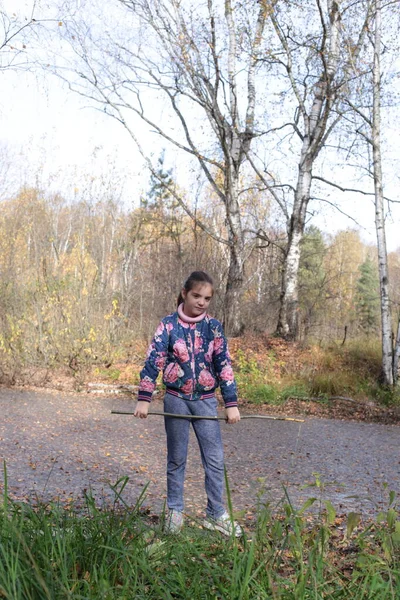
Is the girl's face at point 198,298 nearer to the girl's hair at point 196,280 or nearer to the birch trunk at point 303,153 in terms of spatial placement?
the girl's hair at point 196,280

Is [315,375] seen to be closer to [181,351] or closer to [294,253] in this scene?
[294,253]

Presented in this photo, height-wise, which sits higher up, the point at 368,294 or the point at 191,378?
the point at 368,294

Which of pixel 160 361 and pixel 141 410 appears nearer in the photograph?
pixel 141 410

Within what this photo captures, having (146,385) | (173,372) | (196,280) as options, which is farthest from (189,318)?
(146,385)

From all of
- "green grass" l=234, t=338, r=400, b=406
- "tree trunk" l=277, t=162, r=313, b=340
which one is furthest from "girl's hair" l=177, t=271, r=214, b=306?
"tree trunk" l=277, t=162, r=313, b=340

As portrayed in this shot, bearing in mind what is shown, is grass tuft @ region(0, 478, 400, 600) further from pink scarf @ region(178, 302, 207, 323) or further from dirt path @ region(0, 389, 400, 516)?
pink scarf @ region(178, 302, 207, 323)

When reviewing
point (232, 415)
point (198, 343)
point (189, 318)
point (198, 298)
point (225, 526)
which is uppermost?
point (198, 298)

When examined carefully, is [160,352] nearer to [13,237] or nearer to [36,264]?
[36,264]

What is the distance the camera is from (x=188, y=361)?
3.98 meters

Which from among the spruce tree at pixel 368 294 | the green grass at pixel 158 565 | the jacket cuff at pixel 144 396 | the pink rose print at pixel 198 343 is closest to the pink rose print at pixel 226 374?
the pink rose print at pixel 198 343

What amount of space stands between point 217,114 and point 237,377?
642 cm

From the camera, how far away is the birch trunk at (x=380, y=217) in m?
12.1

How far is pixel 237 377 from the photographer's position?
12.5 meters

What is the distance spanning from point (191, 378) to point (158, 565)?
61.8 inches
